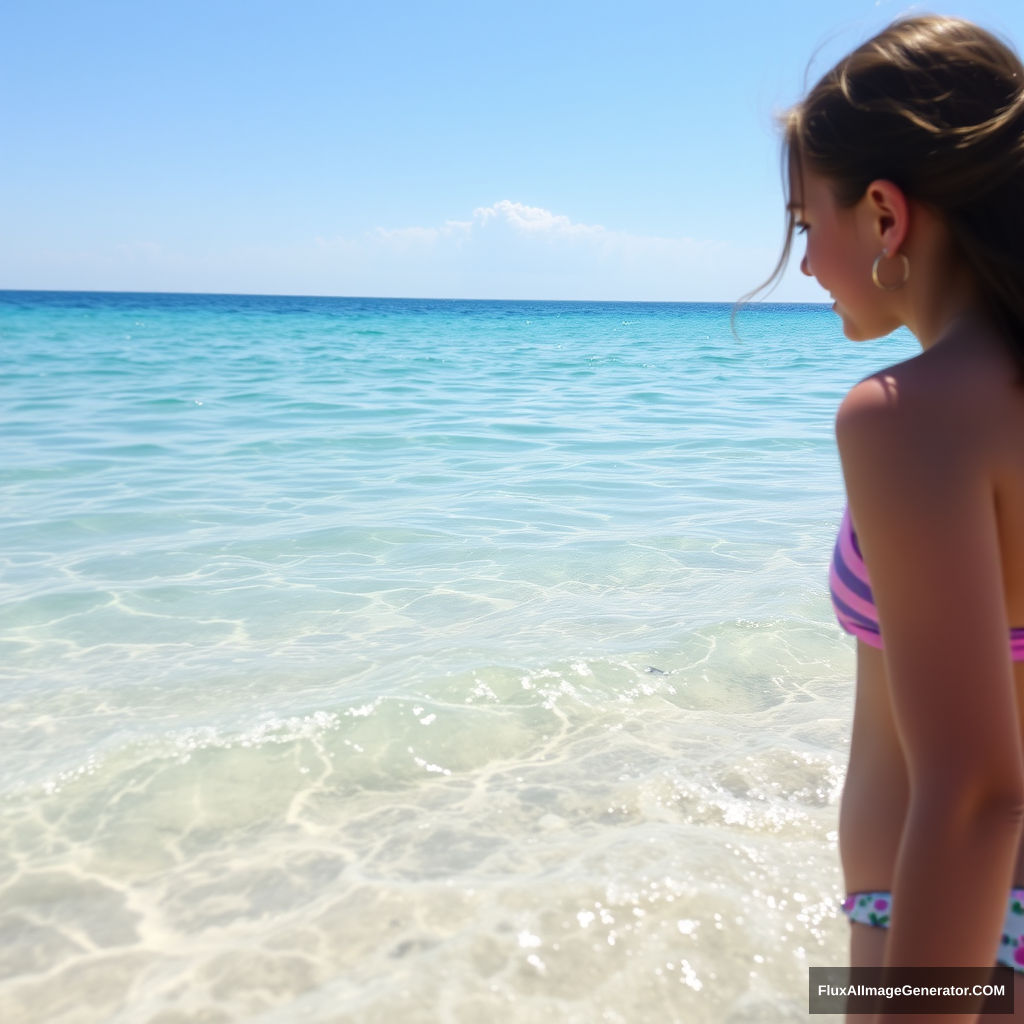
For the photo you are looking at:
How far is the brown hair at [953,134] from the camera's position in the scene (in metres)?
0.99

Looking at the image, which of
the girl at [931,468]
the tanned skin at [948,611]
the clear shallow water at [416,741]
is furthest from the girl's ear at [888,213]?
the clear shallow water at [416,741]

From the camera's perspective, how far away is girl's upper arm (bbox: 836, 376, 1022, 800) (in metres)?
0.89

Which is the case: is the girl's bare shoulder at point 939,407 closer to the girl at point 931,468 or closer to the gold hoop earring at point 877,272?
the girl at point 931,468

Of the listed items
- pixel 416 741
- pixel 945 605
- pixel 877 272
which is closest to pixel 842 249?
pixel 877 272

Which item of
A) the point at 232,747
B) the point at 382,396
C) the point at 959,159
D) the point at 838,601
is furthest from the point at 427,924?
the point at 382,396

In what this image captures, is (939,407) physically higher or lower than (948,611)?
higher

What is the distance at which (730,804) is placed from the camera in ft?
9.82

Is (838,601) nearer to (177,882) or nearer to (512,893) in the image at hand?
(512,893)

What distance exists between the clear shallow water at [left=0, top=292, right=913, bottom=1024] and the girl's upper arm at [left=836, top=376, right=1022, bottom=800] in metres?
1.46

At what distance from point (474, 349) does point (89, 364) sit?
39.3 ft

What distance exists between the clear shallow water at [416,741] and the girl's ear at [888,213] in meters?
1.70

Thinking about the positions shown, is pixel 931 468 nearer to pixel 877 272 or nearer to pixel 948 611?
pixel 948 611

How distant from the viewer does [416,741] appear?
3494 millimetres

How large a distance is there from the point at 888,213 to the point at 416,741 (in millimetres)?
2795
